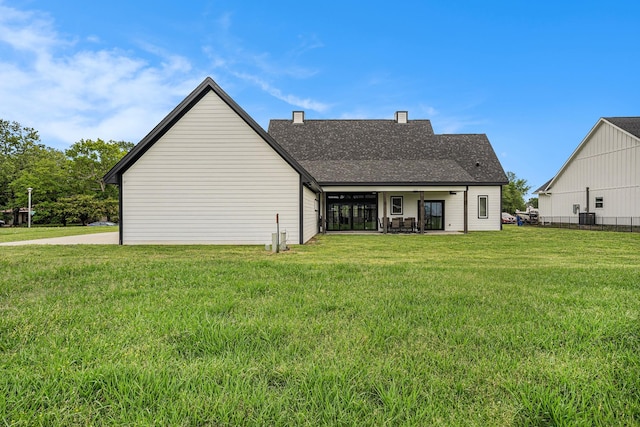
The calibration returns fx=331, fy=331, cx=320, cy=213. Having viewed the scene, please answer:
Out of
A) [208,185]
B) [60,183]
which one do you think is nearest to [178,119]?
[208,185]

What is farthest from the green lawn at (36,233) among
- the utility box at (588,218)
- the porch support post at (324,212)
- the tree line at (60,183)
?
the utility box at (588,218)

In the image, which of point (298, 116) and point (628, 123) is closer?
point (628, 123)

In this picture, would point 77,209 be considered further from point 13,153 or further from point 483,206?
point 483,206

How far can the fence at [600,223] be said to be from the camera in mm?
20984

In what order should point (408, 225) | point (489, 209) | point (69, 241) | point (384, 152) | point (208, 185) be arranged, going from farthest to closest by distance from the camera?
point (384, 152) → point (489, 209) → point (408, 225) → point (69, 241) → point (208, 185)

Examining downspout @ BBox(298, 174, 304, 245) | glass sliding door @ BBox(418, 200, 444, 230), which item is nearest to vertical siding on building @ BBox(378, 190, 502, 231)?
glass sliding door @ BBox(418, 200, 444, 230)

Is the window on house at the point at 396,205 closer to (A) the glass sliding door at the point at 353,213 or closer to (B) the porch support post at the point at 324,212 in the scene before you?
(A) the glass sliding door at the point at 353,213

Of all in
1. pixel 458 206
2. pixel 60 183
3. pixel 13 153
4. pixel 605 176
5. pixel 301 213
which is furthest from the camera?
pixel 13 153

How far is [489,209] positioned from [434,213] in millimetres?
3971

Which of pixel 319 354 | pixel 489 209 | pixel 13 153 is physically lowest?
pixel 319 354

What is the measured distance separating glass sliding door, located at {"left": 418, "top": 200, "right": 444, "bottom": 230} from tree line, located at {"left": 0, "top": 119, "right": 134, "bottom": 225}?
1277 inches

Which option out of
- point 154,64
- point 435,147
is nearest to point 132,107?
point 154,64

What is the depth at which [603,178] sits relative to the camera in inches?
937

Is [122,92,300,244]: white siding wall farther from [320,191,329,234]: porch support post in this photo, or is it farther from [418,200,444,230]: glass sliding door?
[418,200,444,230]: glass sliding door
